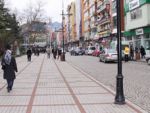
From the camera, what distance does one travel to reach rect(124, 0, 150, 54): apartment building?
52.4 meters

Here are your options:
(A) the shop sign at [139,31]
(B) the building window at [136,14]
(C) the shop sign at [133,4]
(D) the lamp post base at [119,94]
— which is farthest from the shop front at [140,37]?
(D) the lamp post base at [119,94]

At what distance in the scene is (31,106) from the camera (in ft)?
43.0

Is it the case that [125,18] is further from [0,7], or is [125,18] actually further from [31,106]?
[31,106]

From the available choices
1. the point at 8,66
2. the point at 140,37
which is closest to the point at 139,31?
the point at 140,37

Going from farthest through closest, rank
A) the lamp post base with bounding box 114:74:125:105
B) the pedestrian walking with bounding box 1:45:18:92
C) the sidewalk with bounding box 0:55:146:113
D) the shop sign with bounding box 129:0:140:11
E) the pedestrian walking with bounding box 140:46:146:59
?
the shop sign with bounding box 129:0:140:11, the pedestrian walking with bounding box 140:46:146:59, the pedestrian walking with bounding box 1:45:18:92, the lamp post base with bounding box 114:74:125:105, the sidewalk with bounding box 0:55:146:113

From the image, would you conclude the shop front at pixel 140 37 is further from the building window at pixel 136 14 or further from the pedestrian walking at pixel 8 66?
the pedestrian walking at pixel 8 66

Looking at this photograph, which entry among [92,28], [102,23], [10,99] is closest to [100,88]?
[10,99]

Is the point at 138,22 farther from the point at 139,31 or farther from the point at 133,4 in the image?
the point at 133,4

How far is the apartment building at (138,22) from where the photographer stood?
52.4 metres

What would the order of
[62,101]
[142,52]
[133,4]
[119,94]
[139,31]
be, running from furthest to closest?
[133,4] → [139,31] → [142,52] → [62,101] → [119,94]

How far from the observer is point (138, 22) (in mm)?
56125


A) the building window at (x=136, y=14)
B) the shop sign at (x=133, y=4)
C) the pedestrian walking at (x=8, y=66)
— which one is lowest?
the pedestrian walking at (x=8, y=66)

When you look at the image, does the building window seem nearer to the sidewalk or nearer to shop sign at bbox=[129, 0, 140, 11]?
shop sign at bbox=[129, 0, 140, 11]

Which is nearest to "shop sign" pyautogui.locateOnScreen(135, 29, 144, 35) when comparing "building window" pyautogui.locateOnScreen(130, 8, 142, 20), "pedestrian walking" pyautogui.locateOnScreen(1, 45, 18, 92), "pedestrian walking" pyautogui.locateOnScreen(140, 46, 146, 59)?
"building window" pyautogui.locateOnScreen(130, 8, 142, 20)
